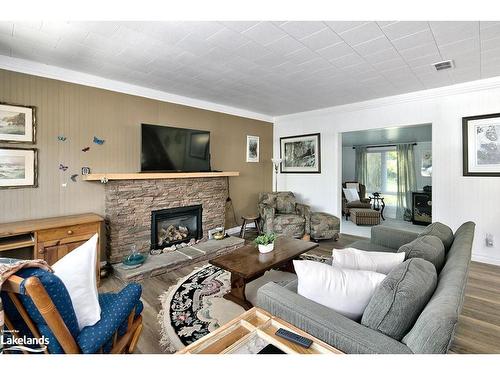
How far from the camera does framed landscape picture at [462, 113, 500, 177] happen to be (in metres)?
3.39

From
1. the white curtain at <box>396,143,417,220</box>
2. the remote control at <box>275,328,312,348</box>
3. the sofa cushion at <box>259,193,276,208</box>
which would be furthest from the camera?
the white curtain at <box>396,143,417,220</box>

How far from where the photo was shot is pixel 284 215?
4707 mm

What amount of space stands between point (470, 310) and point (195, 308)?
2.56 metres

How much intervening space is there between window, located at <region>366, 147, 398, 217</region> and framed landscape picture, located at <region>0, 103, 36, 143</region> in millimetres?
8312

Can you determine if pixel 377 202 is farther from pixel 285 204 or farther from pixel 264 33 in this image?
pixel 264 33

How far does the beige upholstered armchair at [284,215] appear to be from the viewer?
450 cm

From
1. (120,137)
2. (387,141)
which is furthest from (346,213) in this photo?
(120,137)

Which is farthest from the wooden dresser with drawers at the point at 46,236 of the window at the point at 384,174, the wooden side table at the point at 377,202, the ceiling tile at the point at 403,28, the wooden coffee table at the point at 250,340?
the window at the point at 384,174

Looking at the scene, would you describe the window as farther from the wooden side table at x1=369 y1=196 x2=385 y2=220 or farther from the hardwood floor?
the hardwood floor

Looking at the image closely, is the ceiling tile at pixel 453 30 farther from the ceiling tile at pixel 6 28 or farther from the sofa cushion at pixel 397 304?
the ceiling tile at pixel 6 28

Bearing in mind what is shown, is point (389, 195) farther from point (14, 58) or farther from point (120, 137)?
point (14, 58)

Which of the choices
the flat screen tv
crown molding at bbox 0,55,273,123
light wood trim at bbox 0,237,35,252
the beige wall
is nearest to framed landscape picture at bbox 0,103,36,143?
the beige wall

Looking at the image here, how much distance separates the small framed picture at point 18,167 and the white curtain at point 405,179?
8048 mm
